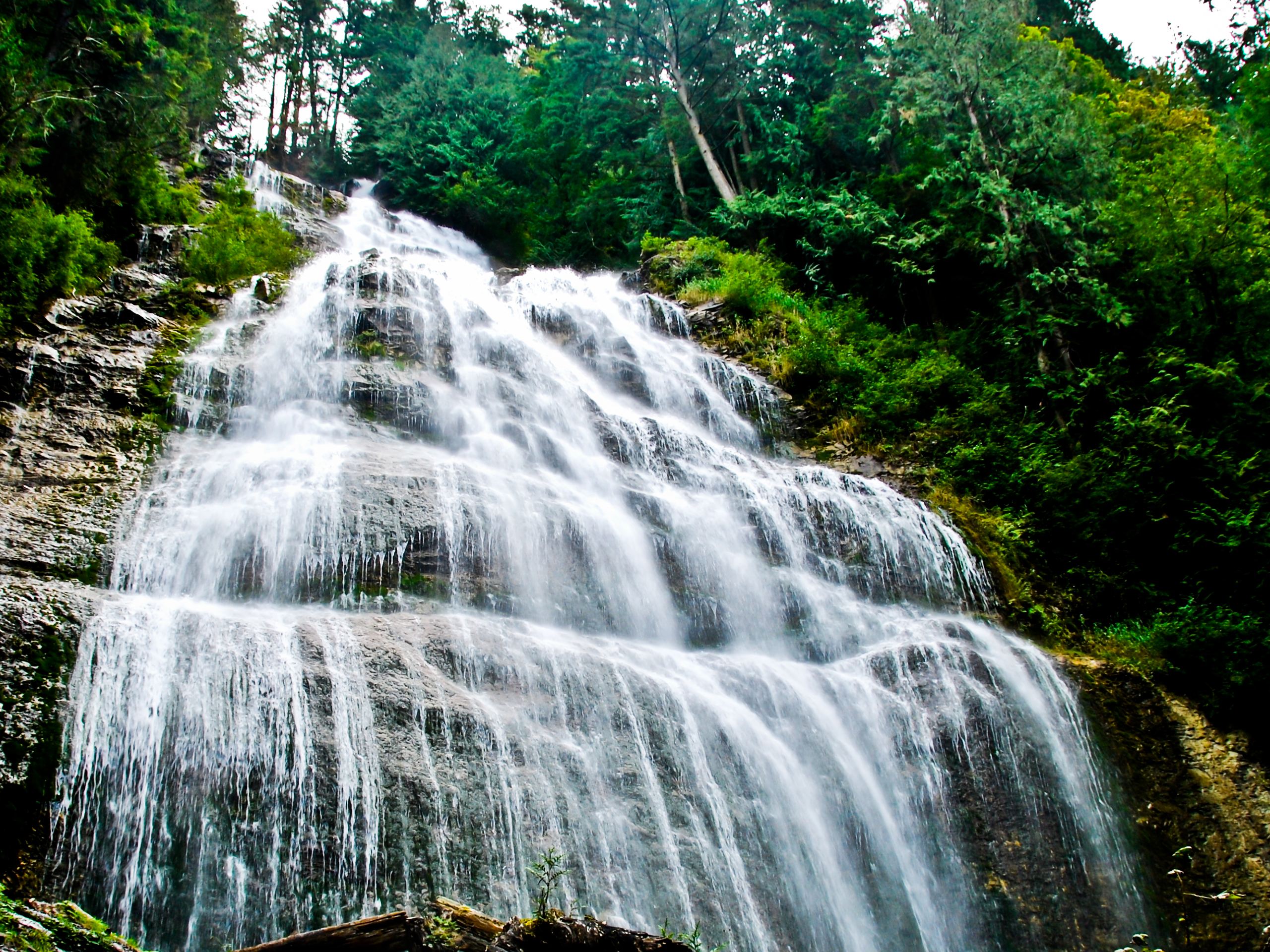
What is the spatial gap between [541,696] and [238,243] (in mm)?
11190

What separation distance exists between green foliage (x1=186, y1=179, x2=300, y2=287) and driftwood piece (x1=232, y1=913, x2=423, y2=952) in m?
11.3

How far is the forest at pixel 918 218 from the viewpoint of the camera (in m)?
9.57

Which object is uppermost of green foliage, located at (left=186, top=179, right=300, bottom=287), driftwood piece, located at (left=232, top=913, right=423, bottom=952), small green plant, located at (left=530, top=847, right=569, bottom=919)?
green foliage, located at (left=186, top=179, right=300, bottom=287)

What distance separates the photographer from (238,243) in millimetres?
13797

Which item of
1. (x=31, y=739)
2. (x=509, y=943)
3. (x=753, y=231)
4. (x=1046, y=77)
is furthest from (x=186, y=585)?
(x=1046, y=77)

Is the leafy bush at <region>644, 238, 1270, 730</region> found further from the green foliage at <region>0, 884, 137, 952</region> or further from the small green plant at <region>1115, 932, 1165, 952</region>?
the green foliage at <region>0, 884, 137, 952</region>

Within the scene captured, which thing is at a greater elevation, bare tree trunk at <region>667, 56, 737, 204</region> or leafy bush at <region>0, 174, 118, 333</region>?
bare tree trunk at <region>667, 56, 737, 204</region>

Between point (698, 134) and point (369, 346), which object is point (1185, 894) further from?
point (698, 134)

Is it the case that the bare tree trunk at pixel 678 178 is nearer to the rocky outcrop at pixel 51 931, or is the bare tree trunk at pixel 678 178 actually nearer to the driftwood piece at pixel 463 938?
the driftwood piece at pixel 463 938

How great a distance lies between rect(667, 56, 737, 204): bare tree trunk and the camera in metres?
19.1

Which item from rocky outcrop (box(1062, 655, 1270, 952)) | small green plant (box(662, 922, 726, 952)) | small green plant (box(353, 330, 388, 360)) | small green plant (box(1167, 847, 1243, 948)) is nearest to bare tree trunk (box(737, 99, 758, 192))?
small green plant (box(353, 330, 388, 360))

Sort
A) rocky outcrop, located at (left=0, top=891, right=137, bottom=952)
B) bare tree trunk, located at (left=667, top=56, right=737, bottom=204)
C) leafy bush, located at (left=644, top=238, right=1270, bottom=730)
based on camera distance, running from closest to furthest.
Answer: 1. rocky outcrop, located at (left=0, top=891, right=137, bottom=952)
2. leafy bush, located at (left=644, top=238, right=1270, bottom=730)
3. bare tree trunk, located at (left=667, top=56, right=737, bottom=204)

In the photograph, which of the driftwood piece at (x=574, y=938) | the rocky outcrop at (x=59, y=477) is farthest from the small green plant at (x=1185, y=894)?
the rocky outcrop at (x=59, y=477)

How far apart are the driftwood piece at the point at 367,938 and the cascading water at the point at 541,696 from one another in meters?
1.85
